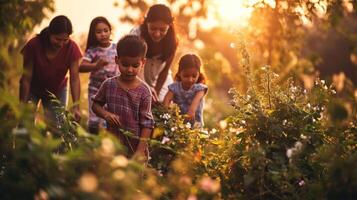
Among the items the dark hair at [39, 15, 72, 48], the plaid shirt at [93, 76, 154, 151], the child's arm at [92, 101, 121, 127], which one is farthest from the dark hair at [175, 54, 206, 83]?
the child's arm at [92, 101, 121, 127]

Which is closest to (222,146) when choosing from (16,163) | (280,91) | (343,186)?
(280,91)

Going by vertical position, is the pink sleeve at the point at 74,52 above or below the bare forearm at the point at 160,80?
below

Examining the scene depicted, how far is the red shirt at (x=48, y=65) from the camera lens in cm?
695

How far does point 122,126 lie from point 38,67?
1978 millimetres

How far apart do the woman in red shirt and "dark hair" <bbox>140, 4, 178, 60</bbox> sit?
73cm

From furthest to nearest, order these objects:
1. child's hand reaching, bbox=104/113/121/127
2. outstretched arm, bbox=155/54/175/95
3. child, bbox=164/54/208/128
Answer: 1. outstretched arm, bbox=155/54/175/95
2. child, bbox=164/54/208/128
3. child's hand reaching, bbox=104/113/121/127

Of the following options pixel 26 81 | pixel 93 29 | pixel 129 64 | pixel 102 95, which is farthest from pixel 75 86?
pixel 129 64

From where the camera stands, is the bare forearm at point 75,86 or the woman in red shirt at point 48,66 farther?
the bare forearm at point 75,86

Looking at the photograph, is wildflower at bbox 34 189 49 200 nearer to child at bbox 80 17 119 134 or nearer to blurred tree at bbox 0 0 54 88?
blurred tree at bbox 0 0 54 88

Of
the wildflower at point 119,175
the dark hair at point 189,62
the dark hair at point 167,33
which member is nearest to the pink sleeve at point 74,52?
the dark hair at point 167,33

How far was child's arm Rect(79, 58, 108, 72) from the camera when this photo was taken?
6.78 metres

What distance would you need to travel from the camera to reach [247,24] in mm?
11617

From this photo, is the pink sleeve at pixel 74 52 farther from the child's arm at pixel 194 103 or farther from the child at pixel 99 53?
the child's arm at pixel 194 103

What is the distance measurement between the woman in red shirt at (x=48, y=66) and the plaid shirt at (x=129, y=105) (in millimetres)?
1393
